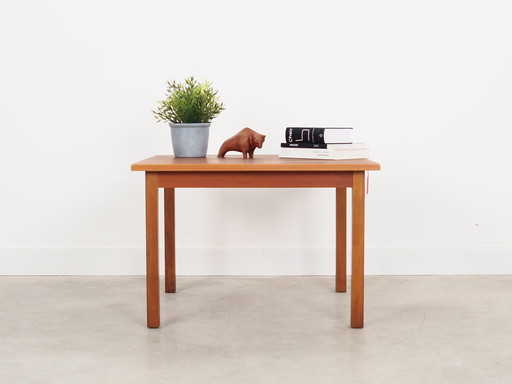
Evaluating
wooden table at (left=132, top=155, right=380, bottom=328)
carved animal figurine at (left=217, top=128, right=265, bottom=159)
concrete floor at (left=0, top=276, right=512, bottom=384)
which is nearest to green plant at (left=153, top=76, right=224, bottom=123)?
carved animal figurine at (left=217, top=128, right=265, bottom=159)

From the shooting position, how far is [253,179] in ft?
8.26

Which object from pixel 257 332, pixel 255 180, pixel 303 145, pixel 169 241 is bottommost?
pixel 257 332

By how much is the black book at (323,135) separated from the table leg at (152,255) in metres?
0.59

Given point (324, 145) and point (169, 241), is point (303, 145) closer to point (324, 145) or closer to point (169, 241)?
point (324, 145)

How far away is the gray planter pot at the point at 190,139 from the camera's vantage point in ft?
9.04

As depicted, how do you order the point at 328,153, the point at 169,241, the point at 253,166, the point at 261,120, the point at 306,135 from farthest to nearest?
the point at 261,120
the point at 169,241
the point at 306,135
the point at 328,153
the point at 253,166

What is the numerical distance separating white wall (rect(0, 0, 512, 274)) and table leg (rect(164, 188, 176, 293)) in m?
0.35

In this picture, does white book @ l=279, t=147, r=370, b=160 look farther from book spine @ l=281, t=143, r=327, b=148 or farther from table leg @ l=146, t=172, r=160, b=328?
table leg @ l=146, t=172, r=160, b=328

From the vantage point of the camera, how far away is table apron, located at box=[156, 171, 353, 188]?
98.7 inches

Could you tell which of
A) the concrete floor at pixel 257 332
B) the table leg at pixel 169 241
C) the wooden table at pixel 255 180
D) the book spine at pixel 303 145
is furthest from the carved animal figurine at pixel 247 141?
the concrete floor at pixel 257 332

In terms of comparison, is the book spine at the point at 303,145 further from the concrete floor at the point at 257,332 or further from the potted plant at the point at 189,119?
the concrete floor at the point at 257,332

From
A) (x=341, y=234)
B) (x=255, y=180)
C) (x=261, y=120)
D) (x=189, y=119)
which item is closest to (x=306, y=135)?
(x=255, y=180)

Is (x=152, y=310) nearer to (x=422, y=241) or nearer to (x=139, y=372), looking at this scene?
(x=139, y=372)

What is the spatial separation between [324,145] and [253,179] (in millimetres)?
318
